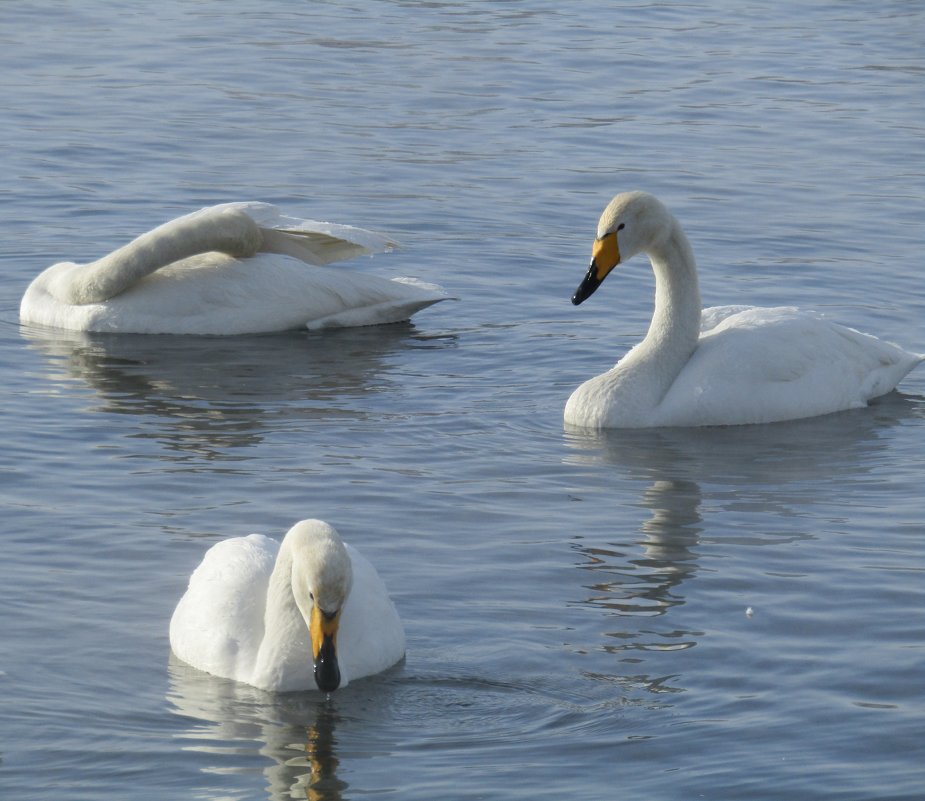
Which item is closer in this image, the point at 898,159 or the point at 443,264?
the point at 443,264

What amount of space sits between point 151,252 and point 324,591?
6.60 metres

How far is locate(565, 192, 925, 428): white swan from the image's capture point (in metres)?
11.8

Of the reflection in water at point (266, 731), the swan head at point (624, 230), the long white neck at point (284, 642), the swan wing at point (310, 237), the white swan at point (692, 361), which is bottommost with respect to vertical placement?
the reflection in water at point (266, 731)

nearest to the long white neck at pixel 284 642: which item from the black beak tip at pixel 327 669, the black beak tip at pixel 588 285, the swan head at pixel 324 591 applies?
the swan head at pixel 324 591

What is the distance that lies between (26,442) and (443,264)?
16.7ft

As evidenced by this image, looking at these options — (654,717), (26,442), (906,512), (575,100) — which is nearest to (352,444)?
(26,442)

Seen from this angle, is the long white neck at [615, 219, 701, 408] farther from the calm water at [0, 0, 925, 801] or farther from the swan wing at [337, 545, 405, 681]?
the swan wing at [337, 545, 405, 681]

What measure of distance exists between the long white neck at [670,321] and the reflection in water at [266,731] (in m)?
4.42

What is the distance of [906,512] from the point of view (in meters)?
10.3

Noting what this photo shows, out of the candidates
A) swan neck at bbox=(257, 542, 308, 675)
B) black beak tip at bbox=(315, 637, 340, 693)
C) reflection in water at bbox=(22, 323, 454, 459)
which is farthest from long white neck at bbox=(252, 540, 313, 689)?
reflection in water at bbox=(22, 323, 454, 459)

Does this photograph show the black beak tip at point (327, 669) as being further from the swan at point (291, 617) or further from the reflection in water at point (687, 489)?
the reflection in water at point (687, 489)

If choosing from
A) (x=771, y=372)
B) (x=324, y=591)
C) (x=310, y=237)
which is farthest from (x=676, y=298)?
(x=324, y=591)

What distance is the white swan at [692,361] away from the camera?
1184 centimetres

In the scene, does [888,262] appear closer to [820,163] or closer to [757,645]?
[820,163]
